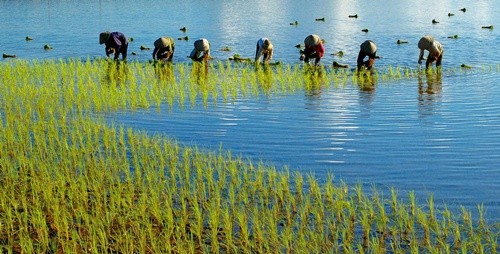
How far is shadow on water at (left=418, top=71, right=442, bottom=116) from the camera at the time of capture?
13.2 metres

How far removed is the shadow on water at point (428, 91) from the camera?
13.2 meters

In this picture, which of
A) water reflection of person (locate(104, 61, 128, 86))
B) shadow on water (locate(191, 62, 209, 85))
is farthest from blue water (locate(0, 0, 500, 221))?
water reflection of person (locate(104, 61, 128, 86))

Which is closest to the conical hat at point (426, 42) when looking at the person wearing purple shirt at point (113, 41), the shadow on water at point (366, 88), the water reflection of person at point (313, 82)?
the shadow on water at point (366, 88)

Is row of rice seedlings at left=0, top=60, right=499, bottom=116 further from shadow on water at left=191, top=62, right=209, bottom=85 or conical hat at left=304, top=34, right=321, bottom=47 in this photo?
conical hat at left=304, top=34, right=321, bottom=47

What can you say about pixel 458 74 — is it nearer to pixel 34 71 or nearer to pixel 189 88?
pixel 189 88

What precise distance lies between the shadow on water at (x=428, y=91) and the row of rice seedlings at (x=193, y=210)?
5.30m

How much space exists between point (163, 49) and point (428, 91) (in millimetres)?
8816

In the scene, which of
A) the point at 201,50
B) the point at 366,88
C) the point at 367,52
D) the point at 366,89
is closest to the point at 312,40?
the point at 367,52

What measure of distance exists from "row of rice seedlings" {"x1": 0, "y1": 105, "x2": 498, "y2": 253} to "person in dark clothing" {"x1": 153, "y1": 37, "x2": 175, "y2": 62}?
442 inches

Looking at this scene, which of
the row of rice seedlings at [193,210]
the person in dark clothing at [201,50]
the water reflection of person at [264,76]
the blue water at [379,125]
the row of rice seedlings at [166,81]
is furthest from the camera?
the person in dark clothing at [201,50]

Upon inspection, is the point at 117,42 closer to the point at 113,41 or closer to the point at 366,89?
the point at 113,41

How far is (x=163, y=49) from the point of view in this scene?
20.8 m

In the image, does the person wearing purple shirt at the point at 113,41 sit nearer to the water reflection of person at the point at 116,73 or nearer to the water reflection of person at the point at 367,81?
the water reflection of person at the point at 116,73

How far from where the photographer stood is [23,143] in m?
9.80
